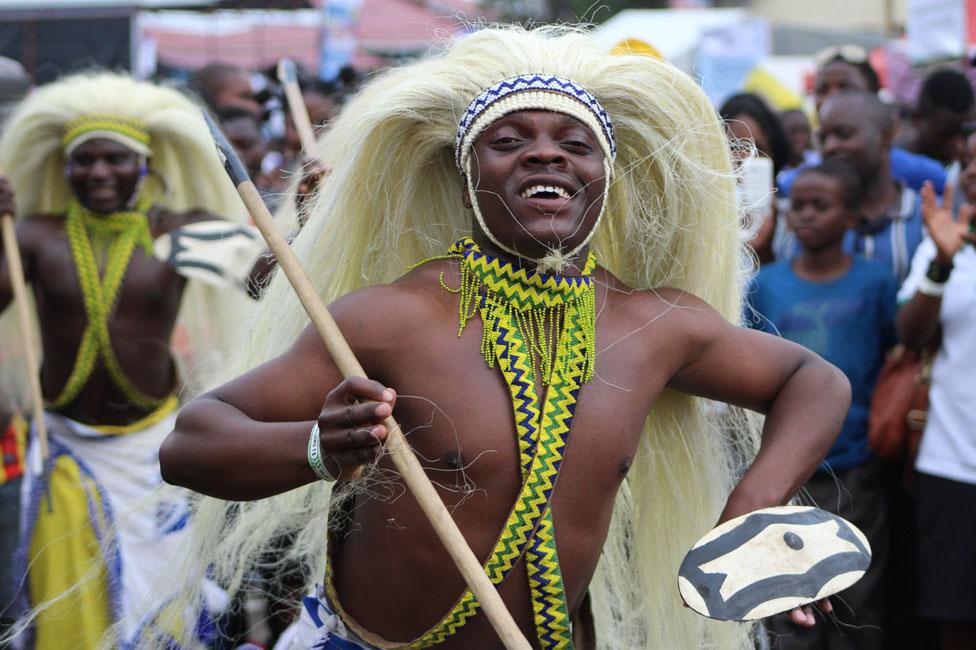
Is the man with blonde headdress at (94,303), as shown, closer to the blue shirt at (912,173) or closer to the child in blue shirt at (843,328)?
the child in blue shirt at (843,328)

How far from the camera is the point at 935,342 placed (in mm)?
4473

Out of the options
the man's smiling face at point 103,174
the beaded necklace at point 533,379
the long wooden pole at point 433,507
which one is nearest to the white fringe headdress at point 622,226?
the beaded necklace at point 533,379

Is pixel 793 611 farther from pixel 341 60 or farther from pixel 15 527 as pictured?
pixel 341 60

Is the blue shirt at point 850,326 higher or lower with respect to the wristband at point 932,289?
lower

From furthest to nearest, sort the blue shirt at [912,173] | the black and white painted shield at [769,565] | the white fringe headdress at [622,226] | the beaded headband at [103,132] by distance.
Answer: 1. the blue shirt at [912,173]
2. the beaded headband at [103,132]
3. the white fringe headdress at [622,226]
4. the black and white painted shield at [769,565]

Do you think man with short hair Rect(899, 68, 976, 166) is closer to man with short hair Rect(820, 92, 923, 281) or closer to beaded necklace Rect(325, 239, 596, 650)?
man with short hair Rect(820, 92, 923, 281)

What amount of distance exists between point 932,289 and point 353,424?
2.77 m

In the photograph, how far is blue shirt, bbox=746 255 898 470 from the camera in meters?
4.57

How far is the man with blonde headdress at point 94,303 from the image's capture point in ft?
15.2

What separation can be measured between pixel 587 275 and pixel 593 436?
0.35 m

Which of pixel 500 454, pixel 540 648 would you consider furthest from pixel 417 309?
pixel 540 648

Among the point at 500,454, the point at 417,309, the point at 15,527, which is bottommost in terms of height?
the point at 15,527

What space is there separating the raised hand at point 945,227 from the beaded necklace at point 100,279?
111 inches

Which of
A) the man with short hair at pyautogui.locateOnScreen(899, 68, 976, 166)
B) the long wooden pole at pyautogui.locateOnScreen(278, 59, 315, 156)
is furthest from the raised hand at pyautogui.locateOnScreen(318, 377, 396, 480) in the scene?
the man with short hair at pyautogui.locateOnScreen(899, 68, 976, 166)
